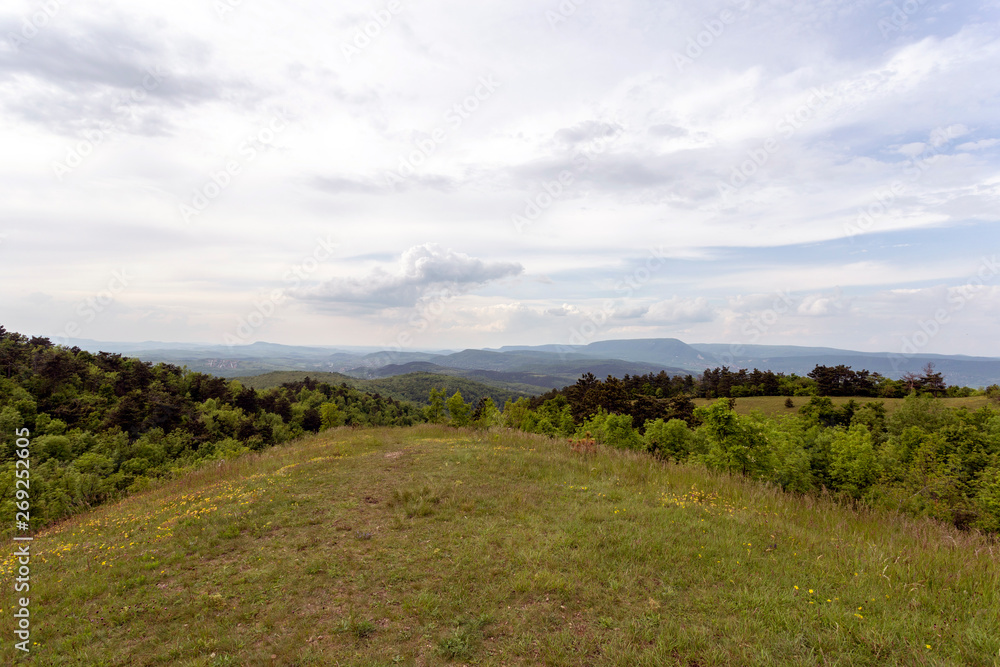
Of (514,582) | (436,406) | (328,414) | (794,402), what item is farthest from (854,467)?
(794,402)

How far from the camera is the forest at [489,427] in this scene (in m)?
16.8

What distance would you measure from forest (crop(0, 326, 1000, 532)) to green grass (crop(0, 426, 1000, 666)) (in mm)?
5446

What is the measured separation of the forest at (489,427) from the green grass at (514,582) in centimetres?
545

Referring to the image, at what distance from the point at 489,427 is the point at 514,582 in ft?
70.4

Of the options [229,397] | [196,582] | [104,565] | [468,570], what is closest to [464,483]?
[468,570]

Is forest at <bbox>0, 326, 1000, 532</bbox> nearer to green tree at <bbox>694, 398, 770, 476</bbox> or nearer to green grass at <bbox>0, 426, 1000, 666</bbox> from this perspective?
green tree at <bbox>694, 398, 770, 476</bbox>

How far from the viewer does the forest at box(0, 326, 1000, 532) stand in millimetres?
16750

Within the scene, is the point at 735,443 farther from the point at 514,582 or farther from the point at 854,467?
the point at 514,582

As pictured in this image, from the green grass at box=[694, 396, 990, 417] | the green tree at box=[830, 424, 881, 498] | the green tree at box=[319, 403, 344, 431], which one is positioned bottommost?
the green grass at box=[694, 396, 990, 417]

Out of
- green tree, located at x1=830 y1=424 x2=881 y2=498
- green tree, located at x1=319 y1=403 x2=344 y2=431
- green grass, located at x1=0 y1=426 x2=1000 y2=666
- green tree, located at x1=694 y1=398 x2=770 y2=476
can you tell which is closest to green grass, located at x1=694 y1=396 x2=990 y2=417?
green tree, located at x1=830 y1=424 x2=881 y2=498

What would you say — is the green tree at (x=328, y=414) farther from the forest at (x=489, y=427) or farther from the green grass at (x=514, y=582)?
the green grass at (x=514, y=582)

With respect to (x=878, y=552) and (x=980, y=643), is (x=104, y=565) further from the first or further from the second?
(x=878, y=552)

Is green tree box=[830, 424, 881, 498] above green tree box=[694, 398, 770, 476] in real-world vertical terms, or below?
below

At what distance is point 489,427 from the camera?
27469mm
